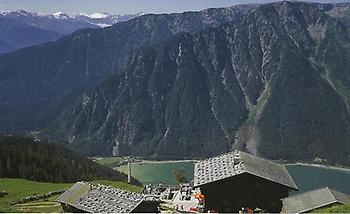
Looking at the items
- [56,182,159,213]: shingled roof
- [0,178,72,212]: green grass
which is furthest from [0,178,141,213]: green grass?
[56,182,159,213]: shingled roof

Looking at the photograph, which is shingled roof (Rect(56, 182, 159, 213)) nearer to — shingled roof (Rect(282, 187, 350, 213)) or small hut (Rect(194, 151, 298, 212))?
small hut (Rect(194, 151, 298, 212))

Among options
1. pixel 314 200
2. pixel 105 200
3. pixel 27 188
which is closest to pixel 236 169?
pixel 105 200

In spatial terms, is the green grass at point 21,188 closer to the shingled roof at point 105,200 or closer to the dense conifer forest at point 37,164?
the dense conifer forest at point 37,164

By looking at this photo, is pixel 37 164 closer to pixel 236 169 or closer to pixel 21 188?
pixel 21 188

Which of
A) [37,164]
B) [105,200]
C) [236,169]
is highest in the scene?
[236,169]

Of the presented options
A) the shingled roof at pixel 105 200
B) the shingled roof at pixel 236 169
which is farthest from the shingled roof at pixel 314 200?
the shingled roof at pixel 105 200

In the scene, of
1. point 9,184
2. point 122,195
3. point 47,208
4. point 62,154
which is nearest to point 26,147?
point 62,154
